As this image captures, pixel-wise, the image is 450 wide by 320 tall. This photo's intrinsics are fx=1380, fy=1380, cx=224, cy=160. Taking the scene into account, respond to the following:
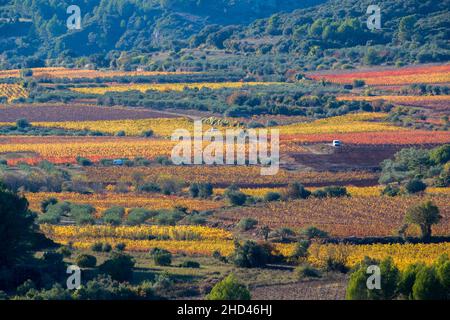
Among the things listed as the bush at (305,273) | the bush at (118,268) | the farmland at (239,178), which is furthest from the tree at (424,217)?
→ the bush at (118,268)

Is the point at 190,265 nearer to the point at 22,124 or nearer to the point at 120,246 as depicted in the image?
the point at 120,246

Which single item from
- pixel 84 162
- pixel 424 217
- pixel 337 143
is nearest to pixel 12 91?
pixel 337 143

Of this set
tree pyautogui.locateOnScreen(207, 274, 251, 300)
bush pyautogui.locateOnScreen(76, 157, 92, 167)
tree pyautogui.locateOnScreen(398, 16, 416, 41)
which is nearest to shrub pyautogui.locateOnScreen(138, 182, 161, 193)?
bush pyautogui.locateOnScreen(76, 157, 92, 167)

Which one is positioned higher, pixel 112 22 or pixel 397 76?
pixel 112 22
